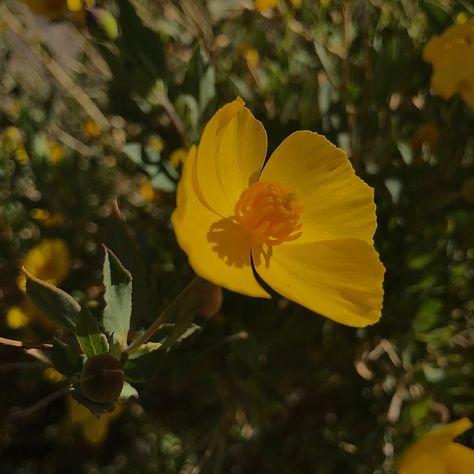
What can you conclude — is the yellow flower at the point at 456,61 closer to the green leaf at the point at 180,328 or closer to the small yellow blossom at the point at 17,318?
the green leaf at the point at 180,328

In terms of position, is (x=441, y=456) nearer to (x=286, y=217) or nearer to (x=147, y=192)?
(x=286, y=217)

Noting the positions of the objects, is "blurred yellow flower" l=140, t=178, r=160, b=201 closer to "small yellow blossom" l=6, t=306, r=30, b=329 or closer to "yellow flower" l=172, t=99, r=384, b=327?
"small yellow blossom" l=6, t=306, r=30, b=329

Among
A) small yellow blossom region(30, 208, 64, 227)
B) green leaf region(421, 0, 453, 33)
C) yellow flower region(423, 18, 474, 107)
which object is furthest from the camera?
small yellow blossom region(30, 208, 64, 227)

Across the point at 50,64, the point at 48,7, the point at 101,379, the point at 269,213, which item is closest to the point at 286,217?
the point at 269,213

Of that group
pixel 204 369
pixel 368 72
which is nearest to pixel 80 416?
pixel 204 369

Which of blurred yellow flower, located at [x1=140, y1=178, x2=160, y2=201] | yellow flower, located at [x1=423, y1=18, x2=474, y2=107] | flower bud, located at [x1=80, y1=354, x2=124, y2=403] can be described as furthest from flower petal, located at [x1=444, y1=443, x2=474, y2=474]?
blurred yellow flower, located at [x1=140, y1=178, x2=160, y2=201]

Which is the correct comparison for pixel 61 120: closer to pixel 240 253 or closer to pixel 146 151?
pixel 146 151

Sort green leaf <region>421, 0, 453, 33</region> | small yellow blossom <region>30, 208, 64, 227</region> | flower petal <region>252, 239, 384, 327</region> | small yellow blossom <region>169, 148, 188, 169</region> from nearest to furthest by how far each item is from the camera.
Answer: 1. flower petal <region>252, 239, 384, 327</region>
2. green leaf <region>421, 0, 453, 33</region>
3. small yellow blossom <region>169, 148, 188, 169</region>
4. small yellow blossom <region>30, 208, 64, 227</region>

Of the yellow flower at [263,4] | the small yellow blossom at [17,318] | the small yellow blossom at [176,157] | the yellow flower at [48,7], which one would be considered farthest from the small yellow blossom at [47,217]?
the yellow flower at [263,4]
